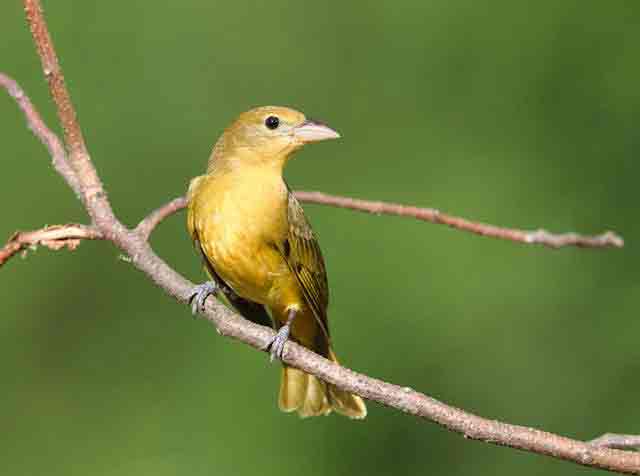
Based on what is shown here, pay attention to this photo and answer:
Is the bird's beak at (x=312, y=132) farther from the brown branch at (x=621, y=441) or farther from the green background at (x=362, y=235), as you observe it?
the green background at (x=362, y=235)

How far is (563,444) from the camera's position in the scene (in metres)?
1.92

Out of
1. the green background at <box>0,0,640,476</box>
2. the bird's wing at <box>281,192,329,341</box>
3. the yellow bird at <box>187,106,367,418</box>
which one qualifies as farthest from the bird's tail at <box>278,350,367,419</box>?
the green background at <box>0,0,640,476</box>

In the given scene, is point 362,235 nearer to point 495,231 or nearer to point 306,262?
point 306,262

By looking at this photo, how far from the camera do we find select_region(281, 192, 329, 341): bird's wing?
3309 millimetres

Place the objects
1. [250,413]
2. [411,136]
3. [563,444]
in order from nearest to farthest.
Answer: [563,444] < [250,413] < [411,136]

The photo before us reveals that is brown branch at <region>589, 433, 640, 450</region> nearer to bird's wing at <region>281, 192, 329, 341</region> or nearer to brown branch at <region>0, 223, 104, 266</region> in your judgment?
brown branch at <region>0, 223, 104, 266</region>

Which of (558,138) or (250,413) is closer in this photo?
(250,413)

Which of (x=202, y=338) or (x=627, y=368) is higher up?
(x=202, y=338)

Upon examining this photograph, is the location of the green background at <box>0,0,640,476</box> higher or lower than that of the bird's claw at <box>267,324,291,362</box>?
lower

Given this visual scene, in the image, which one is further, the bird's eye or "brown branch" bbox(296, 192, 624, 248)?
the bird's eye

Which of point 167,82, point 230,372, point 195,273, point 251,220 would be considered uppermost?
point 251,220

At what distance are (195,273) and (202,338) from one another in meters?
0.31

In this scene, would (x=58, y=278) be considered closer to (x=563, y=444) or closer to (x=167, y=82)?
(x=167, y=82)

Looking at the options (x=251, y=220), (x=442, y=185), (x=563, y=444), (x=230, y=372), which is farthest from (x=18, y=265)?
(x=563, y=444)
